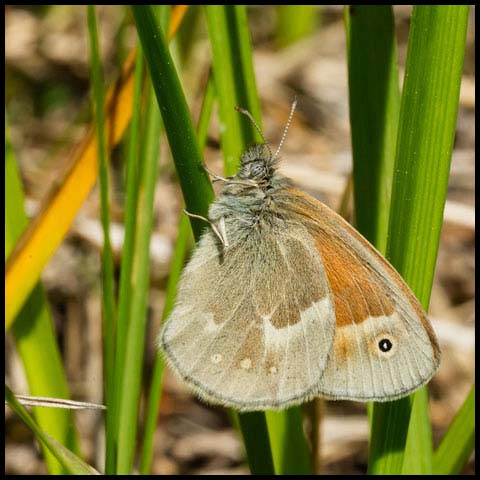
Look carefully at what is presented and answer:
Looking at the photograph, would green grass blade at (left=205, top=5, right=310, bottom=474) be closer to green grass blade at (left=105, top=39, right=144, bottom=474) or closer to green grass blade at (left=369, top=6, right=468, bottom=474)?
green grass blade at (left=105, top=39, right=144, bottom=474)

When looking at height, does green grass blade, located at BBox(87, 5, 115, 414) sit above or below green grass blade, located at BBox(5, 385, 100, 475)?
above

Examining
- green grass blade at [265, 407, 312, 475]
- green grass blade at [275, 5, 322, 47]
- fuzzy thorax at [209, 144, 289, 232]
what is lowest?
green grass blade at [265, 407, 312, 475]

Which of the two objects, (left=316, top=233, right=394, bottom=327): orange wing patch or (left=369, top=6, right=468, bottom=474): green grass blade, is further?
(left=316, top=233, right=394, bottom=327): orange wing patch

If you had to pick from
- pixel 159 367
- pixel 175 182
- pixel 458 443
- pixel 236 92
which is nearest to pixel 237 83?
pixel 236 92

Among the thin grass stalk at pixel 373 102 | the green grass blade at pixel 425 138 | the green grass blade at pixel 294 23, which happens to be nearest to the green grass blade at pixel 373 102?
the thin grass stalk at pixel 373 102

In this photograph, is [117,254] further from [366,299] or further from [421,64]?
[421,64]

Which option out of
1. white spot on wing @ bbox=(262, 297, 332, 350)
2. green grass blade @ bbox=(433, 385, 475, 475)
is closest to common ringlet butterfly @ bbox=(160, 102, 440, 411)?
white spot on wing @ bbox=(262, 297, 332, 350)

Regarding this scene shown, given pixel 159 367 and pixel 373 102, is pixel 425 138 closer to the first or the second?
pixel 373 102

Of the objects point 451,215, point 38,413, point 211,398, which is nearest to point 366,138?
point 211,398
